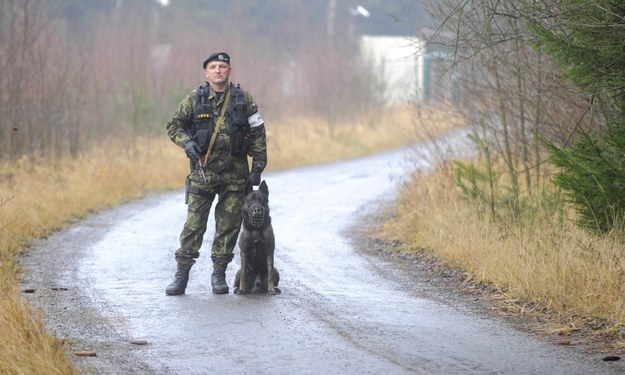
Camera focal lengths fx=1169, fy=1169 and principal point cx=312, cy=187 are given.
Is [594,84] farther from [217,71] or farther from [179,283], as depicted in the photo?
[179,283]

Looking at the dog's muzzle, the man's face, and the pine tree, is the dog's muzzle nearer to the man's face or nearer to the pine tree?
the man's face

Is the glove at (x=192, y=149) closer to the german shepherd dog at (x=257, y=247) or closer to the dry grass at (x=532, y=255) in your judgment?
the german shepherd dog at (x=257, y=247)

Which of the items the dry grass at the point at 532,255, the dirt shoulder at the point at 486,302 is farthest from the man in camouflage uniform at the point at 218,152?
the dry grass at the point at 532,255

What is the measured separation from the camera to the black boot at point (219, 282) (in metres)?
10.2

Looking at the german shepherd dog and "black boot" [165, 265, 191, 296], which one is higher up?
the german shepherd dog

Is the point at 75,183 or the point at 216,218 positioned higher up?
the point at 216,218

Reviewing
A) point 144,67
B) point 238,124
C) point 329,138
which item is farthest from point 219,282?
point 329,138

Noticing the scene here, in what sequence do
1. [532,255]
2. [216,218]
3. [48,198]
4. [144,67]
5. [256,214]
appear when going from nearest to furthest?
[256,214]
[216,218]
[532,255]
[48,198]
[144,67]

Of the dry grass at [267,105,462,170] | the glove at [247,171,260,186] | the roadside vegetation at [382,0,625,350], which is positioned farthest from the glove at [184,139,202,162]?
the dry grass at [267,105,462,170]

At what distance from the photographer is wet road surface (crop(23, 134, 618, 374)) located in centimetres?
720

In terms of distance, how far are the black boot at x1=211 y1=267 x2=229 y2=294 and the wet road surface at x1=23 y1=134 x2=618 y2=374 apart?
14 cm

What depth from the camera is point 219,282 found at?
10.3 metres

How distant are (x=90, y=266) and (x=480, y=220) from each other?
176 inches

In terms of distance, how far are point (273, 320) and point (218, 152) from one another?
201 cm
